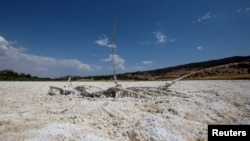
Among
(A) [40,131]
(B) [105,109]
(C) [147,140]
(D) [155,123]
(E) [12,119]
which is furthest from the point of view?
(B) [105,109]

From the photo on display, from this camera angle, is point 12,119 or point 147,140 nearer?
point 147,140

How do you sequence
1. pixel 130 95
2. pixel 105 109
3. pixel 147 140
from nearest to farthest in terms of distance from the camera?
pixel 147 140
pixel 105 109
pixel 130 95

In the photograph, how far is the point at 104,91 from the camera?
23.6 ft

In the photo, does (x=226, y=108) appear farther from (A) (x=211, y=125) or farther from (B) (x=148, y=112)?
(B) (x=148, y=112)

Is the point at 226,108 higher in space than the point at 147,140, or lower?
higher

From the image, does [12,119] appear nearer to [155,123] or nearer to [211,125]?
[155,123]

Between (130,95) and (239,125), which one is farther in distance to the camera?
(130,95)

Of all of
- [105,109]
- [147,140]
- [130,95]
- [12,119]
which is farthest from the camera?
[130,95]

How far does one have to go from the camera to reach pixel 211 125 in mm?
3756

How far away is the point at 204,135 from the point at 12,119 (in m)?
3.57

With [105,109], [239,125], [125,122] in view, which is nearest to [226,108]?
[239,125]

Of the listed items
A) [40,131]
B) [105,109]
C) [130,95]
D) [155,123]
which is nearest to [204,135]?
[155,123]

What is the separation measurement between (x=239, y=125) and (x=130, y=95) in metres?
3.52

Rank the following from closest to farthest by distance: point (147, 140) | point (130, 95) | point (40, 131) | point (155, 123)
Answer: point (147, 140) < point (40, 131) < point (155, 123) < point (130, 95)
